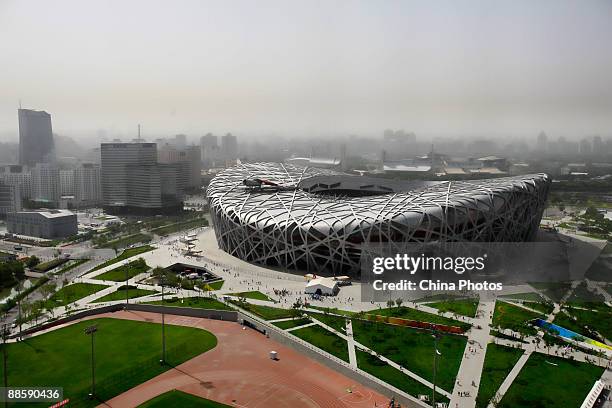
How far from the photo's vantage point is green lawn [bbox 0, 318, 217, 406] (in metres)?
35.3

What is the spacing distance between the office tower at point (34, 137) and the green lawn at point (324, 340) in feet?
584

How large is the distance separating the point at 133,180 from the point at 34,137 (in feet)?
299

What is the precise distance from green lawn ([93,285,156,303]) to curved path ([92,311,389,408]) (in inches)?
699

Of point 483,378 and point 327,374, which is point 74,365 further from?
point 483,378

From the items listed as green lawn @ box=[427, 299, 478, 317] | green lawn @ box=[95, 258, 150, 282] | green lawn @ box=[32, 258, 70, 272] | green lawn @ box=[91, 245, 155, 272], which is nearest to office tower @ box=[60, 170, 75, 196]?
green lawn @ box=[32, 258, 70, 272]

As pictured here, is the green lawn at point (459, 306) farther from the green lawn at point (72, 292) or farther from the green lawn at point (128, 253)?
the green lawn at point (128, 253)

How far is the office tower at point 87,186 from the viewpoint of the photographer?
475 ft

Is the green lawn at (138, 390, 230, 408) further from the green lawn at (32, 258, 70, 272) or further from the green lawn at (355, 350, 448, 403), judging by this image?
the green lawn at (32, 258, 70, 272)

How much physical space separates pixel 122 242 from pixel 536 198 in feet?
233

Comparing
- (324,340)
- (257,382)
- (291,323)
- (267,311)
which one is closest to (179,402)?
(257,382)

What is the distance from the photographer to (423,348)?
135ft

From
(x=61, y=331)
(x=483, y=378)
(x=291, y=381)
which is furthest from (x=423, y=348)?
(x=61, y=331)

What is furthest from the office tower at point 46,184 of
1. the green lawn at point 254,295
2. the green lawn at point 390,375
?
the green lawn at point 390,375

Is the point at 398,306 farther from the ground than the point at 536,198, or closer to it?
closer to it
